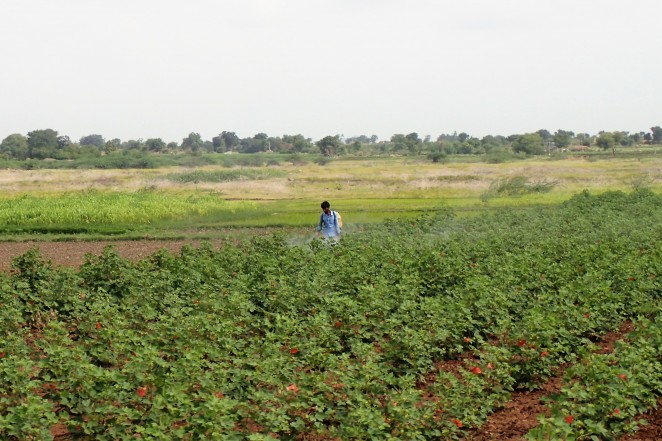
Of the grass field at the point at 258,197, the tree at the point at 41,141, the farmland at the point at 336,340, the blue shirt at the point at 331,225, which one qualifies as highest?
the tree at the point at 41,141

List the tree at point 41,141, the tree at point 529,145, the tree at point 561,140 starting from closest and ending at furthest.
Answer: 1. the tree at point 41,141
2. the tree at point 529,145
3. the tree at point 561,140

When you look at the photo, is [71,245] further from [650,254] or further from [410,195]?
[410,195]

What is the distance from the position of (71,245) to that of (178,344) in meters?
19.0

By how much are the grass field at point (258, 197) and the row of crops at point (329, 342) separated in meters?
14.9

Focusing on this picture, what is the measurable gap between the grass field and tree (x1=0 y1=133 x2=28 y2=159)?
42.7 metres

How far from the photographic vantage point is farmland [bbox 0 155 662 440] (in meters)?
7.25

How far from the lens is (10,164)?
9150 cm

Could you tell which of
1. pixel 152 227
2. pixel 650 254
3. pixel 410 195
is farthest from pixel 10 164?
pixel 650 254

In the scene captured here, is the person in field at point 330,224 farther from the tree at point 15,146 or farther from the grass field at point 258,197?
the tree at point 15,146

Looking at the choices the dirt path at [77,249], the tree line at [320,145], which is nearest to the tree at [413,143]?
the tree line at [320,145]

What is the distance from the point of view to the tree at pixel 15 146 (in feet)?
396

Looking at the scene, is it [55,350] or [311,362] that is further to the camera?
[311,362]

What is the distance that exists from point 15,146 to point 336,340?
425 ft

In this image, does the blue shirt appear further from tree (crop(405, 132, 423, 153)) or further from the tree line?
tree (crop(405, 132, 423, 153))
